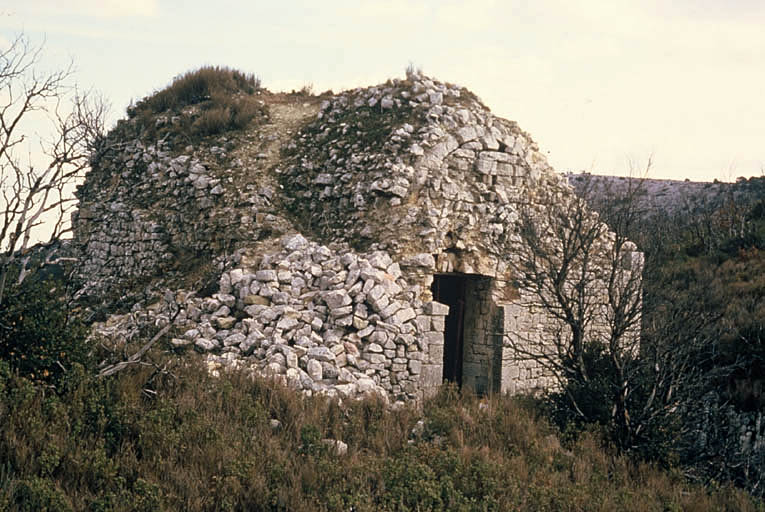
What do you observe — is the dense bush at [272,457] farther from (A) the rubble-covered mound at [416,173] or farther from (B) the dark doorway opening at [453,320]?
(A) the rubble-covered mound at [416,173]

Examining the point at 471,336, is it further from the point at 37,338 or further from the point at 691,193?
the point at 691,193

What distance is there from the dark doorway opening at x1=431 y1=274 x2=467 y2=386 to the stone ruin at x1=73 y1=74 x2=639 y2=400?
35mm

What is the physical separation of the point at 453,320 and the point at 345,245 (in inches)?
103

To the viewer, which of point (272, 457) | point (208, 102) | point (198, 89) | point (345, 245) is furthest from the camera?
point (198, 89)

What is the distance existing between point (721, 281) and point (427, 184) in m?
9.60

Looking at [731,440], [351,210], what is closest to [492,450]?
[731,440]

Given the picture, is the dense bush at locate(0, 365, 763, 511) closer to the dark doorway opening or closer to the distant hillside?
the dark doorway opening

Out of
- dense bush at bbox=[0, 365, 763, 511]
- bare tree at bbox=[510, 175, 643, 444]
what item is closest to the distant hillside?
bare tree at bbox=[510, 175, 643, 444]

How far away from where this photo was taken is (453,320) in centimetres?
1254

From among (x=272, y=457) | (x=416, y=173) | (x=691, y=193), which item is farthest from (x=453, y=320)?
(x=691, y=193)

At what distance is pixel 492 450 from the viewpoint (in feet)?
25.4

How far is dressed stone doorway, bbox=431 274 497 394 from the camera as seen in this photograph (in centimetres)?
1162

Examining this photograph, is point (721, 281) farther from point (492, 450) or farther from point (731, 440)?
point (492, 450)

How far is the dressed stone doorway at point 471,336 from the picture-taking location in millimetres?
11625
